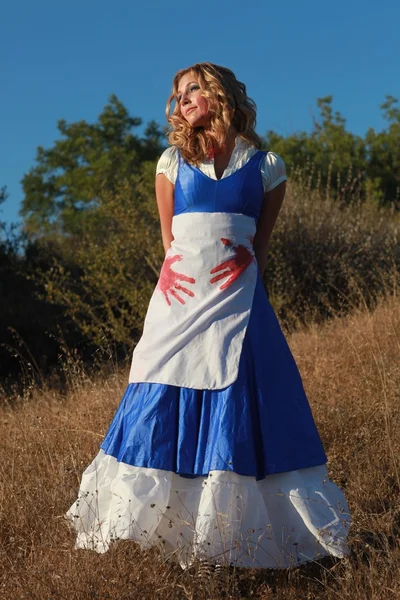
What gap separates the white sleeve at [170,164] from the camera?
316 centimetres

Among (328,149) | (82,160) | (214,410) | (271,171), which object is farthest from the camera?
(82,160)

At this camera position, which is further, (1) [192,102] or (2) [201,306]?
(1) [192,102]

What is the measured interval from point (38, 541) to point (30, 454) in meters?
1.08

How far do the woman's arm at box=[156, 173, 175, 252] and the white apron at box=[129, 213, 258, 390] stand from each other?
3.3 inches

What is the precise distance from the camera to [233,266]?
302cm

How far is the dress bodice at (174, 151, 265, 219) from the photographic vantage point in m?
3.05

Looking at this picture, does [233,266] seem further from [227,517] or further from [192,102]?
[227,517]

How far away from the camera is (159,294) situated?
3.09 meters

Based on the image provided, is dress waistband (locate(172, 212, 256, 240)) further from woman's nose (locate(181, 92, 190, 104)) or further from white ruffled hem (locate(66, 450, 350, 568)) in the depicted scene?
white ruffled hem (locate(66, 450, 350, 568))

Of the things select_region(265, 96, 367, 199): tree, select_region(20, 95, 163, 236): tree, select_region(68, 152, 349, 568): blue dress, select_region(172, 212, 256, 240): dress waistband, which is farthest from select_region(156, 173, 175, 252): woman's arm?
select_region(20, 95, 163, 236): tree

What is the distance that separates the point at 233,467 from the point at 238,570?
1.90 ft

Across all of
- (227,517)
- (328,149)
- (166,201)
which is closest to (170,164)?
(166,201)

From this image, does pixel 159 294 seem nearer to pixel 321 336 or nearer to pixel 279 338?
pixel 279 338

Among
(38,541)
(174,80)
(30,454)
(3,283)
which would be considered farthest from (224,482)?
(3,283)
